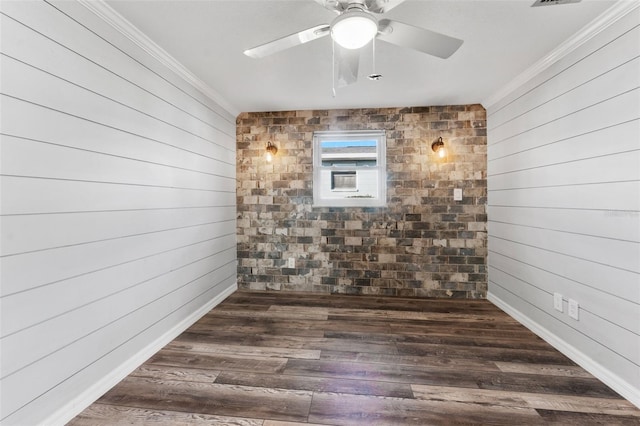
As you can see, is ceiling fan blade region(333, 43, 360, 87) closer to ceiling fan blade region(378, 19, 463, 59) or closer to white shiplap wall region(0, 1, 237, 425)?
ceiling fan blade region(378, 19, 463, 59)

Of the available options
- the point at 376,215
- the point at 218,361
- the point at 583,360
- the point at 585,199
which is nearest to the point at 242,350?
the point at 218,361

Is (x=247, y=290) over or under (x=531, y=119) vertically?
under

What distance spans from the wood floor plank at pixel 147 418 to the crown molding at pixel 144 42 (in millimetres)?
2398

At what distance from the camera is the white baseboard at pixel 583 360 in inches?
67.2

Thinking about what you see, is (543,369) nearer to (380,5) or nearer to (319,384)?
(319,384)

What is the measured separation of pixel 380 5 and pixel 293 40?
502 millimetres

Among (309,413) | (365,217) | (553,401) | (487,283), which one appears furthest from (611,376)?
(365,217)

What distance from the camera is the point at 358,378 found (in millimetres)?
1908

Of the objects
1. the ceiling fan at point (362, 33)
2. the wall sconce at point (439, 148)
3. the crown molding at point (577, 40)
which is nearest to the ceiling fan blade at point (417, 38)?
the ceiling fan at point (362, 33)

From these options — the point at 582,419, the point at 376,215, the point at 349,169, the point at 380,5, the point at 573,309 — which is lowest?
the point at 582,419

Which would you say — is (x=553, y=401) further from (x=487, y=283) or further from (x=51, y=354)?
(x=51, y=354)

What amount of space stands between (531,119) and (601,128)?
0.79 meters

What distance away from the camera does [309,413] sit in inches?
62.8

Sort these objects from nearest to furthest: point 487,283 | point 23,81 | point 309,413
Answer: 1. point 23,81
2. point 309,413
3. point 487,283
